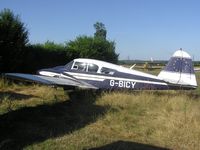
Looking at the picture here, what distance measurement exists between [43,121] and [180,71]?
779cm

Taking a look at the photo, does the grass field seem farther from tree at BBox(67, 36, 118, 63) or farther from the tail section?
tree at BBox(67, 36, 118, 63)

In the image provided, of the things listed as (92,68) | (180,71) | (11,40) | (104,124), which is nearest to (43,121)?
(104,124)

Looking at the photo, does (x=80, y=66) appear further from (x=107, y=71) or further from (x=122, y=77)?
(x=122, y=77)

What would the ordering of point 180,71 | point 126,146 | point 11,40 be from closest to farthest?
point 126,146 < point 180,71 < point 11,40

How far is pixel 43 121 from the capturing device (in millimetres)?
9719

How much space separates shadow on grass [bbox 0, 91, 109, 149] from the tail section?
3921 mm

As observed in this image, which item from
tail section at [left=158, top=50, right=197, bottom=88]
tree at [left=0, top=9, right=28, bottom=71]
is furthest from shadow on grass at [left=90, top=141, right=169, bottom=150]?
tree at [left=0, top=9, right=28, bottom=71]

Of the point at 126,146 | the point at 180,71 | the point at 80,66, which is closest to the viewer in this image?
the point at 126,146

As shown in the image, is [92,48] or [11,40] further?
[92,48]

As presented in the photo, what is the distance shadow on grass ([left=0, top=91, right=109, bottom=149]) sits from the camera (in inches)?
307

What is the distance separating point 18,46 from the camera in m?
20.2

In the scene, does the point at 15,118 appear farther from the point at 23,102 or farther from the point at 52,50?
the point at 52,50

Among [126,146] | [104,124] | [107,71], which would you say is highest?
[107,71]

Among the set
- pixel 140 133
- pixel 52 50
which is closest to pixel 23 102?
pixel 140 133
